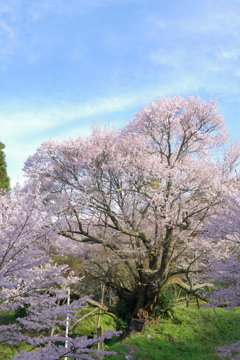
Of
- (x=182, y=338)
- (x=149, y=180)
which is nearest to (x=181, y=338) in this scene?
(x=182, y=338)

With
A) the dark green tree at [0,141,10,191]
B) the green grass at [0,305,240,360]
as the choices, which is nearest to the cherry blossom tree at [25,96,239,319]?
the green grass at [0,305,240,360]

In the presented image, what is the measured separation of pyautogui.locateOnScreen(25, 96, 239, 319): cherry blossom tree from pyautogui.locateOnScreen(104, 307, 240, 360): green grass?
0.91m

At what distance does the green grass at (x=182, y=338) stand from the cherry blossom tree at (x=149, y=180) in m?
0.91

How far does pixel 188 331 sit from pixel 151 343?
68.6 inches

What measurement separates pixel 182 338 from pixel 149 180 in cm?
591

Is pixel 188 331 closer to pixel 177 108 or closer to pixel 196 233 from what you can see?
pixel 196 233

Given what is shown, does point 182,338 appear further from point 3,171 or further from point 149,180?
point 3,171

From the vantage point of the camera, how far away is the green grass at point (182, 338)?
29.5 ft

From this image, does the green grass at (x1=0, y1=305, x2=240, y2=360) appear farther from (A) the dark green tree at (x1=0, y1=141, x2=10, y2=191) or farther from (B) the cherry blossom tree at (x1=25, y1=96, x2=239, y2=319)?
(A) the dark green tree at (x1=0, y1=141, x2=10, y2=191)

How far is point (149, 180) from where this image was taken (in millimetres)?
9445

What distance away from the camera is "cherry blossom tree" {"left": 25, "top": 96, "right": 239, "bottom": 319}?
31.8ft

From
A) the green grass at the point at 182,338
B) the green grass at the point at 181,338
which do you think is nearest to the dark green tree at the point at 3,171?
the green grass at the point at 181,338

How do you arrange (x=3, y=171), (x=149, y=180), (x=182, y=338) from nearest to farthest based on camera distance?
(x=149, y=180) < (x=182, y=338) < (x=3, y=171)

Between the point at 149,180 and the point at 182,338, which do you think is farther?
the point at 182,338
